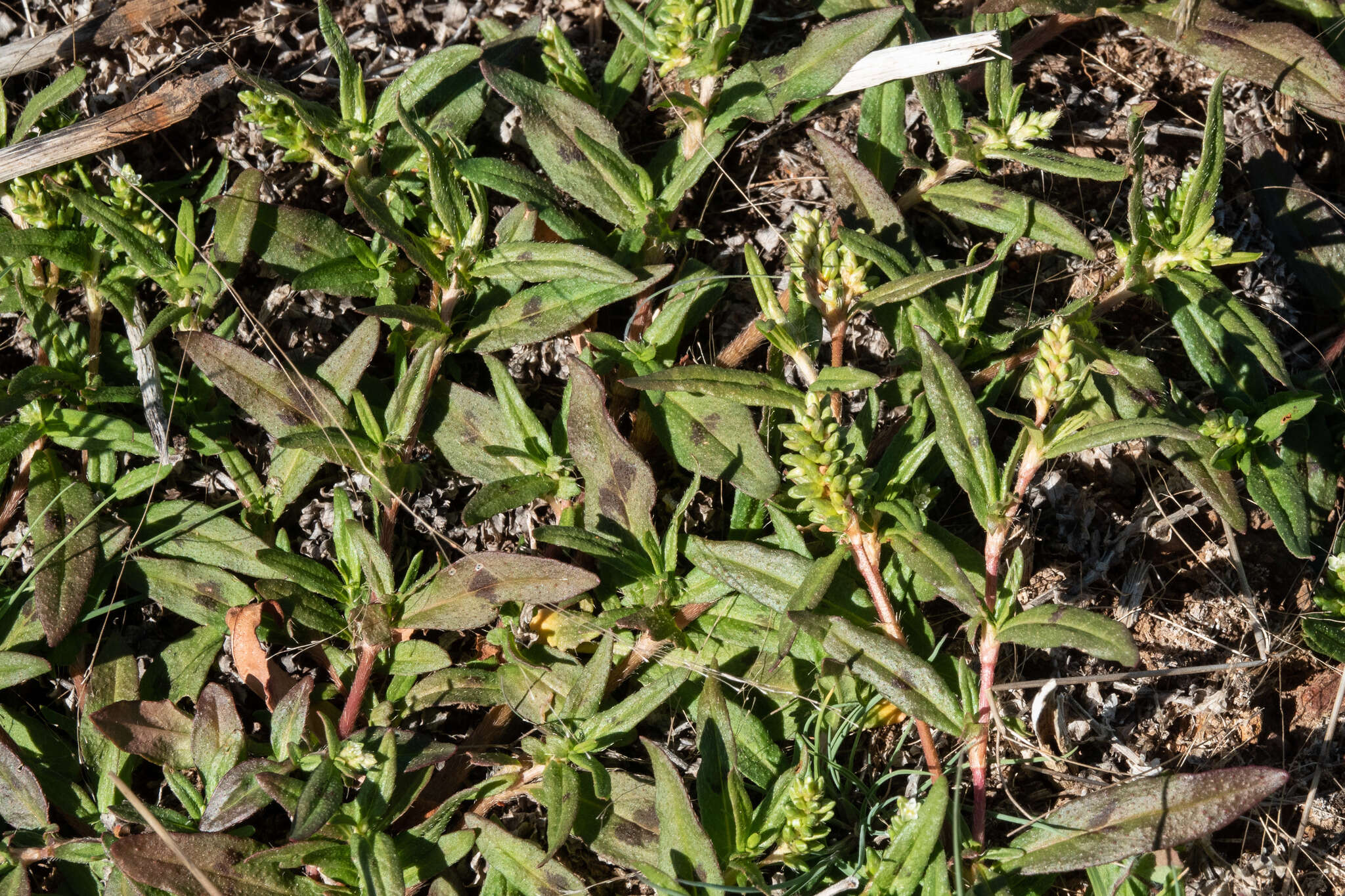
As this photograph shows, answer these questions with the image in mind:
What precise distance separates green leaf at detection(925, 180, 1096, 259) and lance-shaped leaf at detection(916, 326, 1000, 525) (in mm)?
700

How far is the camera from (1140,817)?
8.68ft

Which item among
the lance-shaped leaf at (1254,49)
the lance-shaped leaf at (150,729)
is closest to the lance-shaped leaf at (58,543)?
the lance-shaped leaf at (150,729)

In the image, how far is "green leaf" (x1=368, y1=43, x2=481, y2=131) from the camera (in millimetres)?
3475

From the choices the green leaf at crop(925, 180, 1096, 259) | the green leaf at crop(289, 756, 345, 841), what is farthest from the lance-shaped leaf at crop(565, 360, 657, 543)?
the green leaf at crop(925, 180, 1096, 259)

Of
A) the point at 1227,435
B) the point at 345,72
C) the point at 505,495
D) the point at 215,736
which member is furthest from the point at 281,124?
the point at 1227,435

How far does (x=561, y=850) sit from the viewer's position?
10.2 feet

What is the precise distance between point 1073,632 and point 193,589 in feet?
8.40

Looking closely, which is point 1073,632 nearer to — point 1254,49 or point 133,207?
point 1254,49

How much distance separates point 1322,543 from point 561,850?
2537 mm

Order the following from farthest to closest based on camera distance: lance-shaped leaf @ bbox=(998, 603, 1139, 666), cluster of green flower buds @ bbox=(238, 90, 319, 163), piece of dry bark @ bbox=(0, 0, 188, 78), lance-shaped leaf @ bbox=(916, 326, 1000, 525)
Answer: piece of dry bark @ bbox=(0, 0, 188, 78) → cluster of green flower buds @ bbox=(238, 90, 319, 163) → lance-shaped leaf @ bbox=(916, 326, 1000, 525) → lance-shaped leaf @ bbox=(998, 603, 1139, 666)

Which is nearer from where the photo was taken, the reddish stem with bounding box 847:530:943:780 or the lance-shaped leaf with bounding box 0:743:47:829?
the reddish stem with bounding box 847:530:943:780

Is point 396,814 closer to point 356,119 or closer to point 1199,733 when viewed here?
point 356,119

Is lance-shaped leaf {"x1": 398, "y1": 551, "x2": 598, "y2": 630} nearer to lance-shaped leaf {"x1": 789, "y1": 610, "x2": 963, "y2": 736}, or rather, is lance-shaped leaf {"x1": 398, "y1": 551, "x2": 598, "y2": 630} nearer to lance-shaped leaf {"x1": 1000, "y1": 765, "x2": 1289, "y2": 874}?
lance-shaped leaf {"x1": 789, "y1": 610, "x2": 963, "y2": 736}

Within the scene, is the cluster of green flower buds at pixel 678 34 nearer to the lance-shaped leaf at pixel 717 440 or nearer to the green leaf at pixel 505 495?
the lance-shaped leaf at pixel 717 440
